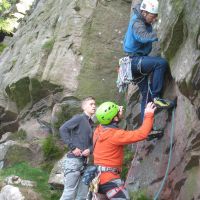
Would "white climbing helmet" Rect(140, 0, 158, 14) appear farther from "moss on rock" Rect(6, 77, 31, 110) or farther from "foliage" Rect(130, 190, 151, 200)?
"moss on rock" Rect(6, 77, 31, 110)

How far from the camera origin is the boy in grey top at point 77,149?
9.66 m

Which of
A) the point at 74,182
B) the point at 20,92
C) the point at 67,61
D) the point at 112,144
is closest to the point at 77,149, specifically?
the point at 74,182

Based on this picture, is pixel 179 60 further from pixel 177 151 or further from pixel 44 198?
pixel 44 198

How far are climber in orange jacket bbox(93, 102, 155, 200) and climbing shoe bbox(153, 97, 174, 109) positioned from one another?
0.51 m

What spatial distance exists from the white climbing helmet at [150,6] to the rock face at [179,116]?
0.48 ft

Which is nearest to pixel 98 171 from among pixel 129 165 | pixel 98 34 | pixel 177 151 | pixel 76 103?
pixel 177 151

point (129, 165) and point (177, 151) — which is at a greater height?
point (177, 151)

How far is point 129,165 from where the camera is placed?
11727mm

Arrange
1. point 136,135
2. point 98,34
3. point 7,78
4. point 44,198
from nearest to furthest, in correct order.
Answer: point 136,135 < point 44,198 < point 98,34 < point 7,78

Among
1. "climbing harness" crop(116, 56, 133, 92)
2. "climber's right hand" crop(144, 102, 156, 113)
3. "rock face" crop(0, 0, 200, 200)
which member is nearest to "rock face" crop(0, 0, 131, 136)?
"rock face" crop(0, 0, 200, 200)

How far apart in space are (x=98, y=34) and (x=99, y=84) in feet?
5.75

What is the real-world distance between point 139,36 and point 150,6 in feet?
2.02

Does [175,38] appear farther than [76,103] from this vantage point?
→ No

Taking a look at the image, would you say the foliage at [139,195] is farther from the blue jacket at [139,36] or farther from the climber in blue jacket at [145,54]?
the blue jacket at [139,36]
